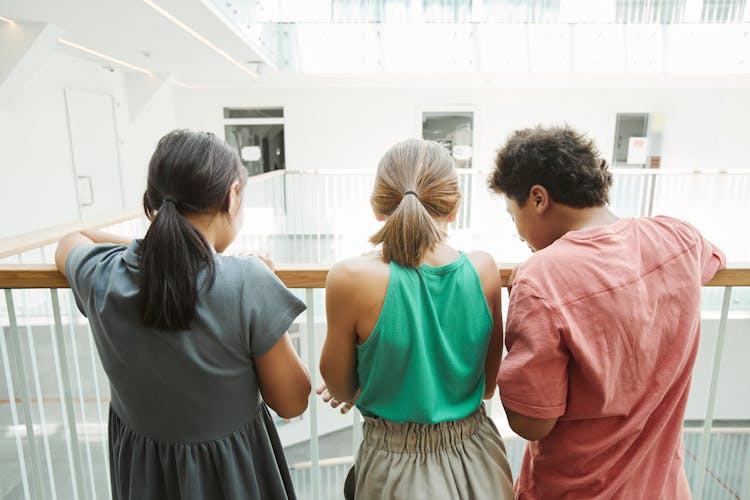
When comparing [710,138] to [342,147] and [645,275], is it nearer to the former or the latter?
[342,147]

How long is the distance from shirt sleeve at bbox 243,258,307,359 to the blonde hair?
222 millimetres

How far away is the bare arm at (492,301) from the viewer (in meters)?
1.03

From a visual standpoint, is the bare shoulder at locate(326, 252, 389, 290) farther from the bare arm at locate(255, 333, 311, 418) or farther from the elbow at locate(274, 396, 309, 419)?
the elbow at locate(274, 396, 309, 419)

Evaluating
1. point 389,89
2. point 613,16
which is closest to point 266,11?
point 389,89

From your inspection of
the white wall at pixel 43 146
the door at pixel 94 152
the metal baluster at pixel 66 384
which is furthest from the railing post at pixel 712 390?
the door at pixel 94 152

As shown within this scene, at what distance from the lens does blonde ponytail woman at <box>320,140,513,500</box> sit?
96cm

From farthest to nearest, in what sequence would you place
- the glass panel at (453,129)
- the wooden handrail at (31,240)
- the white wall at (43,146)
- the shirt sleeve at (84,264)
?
the glass panel at (453,129)
the white wall at (43,146)
the wooden handrail at (31,240)
the shirt sleeve at (84,264)

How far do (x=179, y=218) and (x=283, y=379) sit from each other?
0.39 meters

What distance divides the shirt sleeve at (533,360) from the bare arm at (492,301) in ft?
0.38

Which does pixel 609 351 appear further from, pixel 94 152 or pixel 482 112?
pixel 482 112

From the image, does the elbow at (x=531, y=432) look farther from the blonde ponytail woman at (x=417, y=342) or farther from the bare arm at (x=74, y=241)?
the bare arm at (x=74, y=241)

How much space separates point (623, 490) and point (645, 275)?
446 millimetres

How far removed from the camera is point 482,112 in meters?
9.24

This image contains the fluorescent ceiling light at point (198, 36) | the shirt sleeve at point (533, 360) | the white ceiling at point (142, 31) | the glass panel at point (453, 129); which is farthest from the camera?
the glass panel at point (453, 129)
